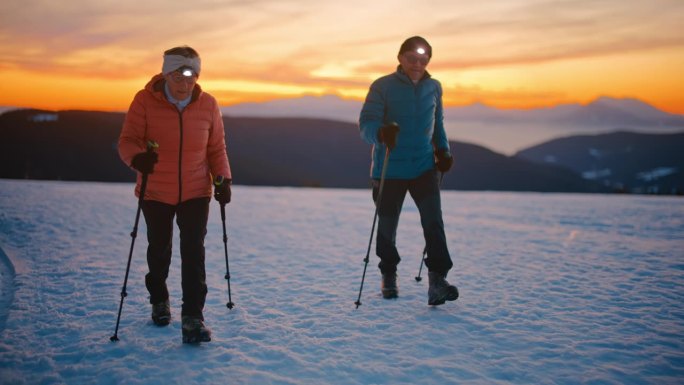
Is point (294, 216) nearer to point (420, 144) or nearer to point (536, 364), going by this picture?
point (420, 144)

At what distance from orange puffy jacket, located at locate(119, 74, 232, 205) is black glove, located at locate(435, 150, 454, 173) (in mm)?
2225

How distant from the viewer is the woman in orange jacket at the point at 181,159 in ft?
11.8

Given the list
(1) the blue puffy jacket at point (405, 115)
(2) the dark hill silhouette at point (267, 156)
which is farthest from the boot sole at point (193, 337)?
(2) the dark hill silhouette at point (267, 156)

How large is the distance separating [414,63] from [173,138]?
237cm

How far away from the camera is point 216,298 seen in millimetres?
4992

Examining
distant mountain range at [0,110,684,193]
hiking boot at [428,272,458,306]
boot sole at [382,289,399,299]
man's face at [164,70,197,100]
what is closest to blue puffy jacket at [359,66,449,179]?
hiking boot at [428,272,458,306]

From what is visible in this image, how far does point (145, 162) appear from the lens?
349cm

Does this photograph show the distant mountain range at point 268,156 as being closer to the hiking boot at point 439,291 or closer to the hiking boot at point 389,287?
the hiking boot at point 389,287

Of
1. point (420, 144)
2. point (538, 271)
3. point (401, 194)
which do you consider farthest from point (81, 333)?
point (538, 271)

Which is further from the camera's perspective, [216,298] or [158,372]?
[216,298]

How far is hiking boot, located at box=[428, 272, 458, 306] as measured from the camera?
178 inches

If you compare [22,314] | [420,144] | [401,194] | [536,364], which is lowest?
[22,314]

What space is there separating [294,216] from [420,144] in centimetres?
863

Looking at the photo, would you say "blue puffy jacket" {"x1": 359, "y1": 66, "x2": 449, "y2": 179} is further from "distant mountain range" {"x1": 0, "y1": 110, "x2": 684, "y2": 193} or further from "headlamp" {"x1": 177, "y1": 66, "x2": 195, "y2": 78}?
"distant mountain range" {"x1": 0, "y1": 110, "x2": 684, "y2": 193}
